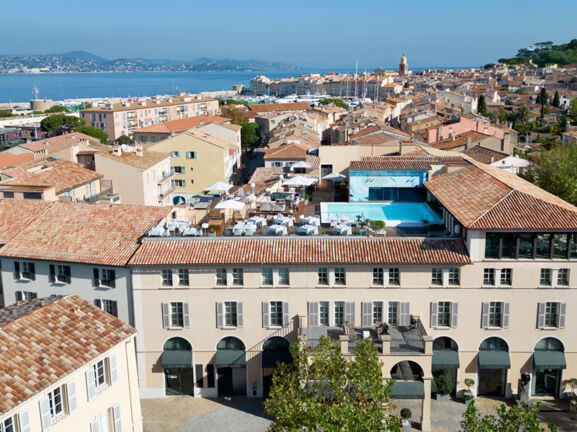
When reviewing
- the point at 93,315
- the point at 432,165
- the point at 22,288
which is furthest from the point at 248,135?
the point at 93,315

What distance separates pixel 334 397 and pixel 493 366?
42.5ft

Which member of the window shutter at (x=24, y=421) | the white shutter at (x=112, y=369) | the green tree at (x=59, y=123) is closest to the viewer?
the window shutter at (x=24, y=421)

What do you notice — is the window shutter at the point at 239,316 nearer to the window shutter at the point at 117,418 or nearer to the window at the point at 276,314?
the window at the point at 276,314

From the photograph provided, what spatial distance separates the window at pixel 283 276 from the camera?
122ft

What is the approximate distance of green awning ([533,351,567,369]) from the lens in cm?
3688

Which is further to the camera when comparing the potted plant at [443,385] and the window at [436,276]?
the potted plant at [443,385]

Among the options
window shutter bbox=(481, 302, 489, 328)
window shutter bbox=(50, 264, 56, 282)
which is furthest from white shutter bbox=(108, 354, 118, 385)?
window shutter bbox=(481, 302, 489, 328)

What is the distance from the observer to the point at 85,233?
40.7 meters

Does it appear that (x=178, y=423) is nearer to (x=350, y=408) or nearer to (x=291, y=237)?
(x=291, y=237)

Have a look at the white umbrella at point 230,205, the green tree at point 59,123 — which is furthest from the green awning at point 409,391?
the green tree at point 59,123

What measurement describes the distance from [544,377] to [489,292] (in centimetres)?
671

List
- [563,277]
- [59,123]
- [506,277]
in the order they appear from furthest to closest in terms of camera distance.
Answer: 1. [59,123]
2. [506,277]
3. [563,277]

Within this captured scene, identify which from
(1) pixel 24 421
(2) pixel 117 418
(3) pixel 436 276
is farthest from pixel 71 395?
(3) pixel 436 276

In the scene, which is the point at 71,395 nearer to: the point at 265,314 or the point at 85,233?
the point at 265,314
